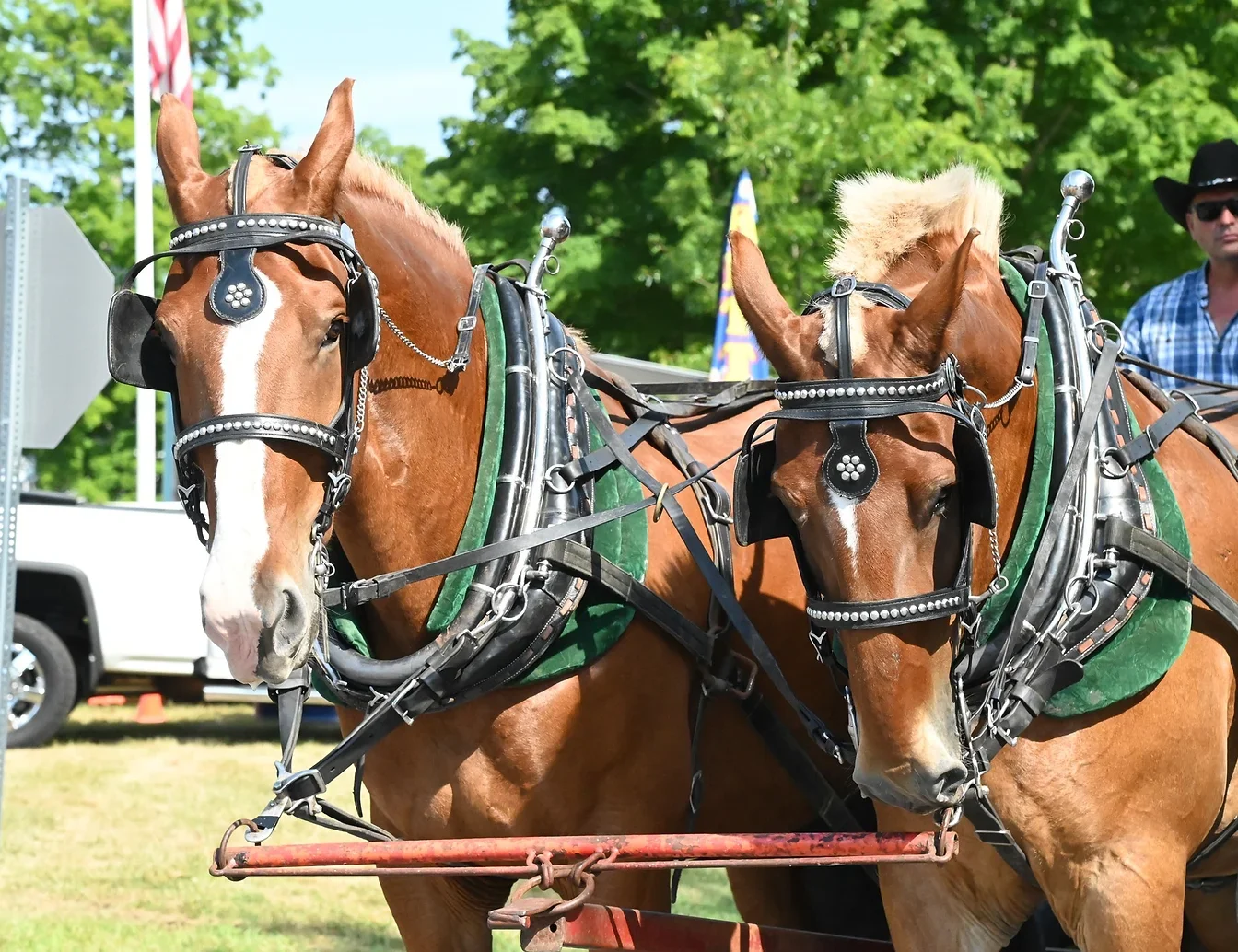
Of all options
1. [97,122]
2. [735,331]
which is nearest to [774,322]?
[735,331]

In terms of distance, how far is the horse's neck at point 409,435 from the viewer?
8.80 feet

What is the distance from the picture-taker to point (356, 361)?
2.43 metres

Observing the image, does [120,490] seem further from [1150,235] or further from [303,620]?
[303,620]

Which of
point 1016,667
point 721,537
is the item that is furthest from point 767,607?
point 1016,667

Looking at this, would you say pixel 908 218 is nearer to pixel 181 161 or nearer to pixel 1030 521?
pixel 1030 521

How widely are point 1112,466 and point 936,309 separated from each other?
0.54 m

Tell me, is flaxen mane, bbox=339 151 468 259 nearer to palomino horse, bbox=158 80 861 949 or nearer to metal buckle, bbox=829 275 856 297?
palomino horse, bbox=158 80 861 949

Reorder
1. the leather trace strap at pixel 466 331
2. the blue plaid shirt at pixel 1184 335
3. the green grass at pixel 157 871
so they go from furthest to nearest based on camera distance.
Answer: the green grass at pixel 157 871 < the blue plaid shirt at pixel 1184 335 < the leather trace strap at pixel 466 331

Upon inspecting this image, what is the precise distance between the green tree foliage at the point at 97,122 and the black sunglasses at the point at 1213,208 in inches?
656

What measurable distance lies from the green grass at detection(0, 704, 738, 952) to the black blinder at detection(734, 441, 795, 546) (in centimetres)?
335

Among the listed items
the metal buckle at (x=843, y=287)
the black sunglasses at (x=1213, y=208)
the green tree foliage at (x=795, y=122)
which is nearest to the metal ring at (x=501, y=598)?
the metal buckle at (x=843, y=287)

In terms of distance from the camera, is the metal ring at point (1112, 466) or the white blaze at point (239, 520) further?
the metal ring at point (1112, 466)

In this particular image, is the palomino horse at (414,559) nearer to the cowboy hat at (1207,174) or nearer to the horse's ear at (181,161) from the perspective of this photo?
the horse's ear at (181,161)

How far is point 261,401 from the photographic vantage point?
2.29 m
